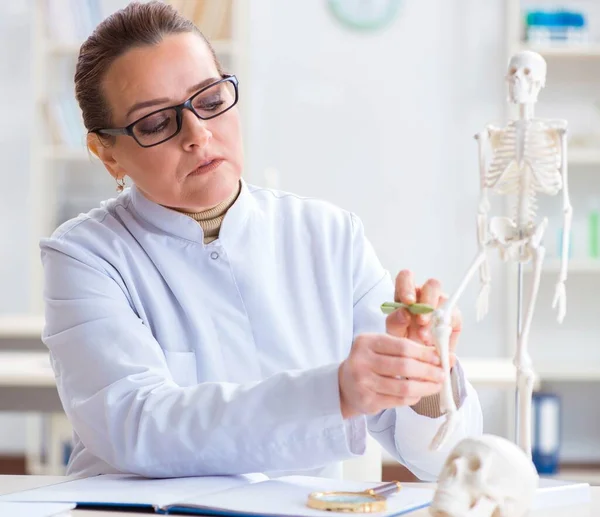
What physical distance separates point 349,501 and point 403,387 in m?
0.13

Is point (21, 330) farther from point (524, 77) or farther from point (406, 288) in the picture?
point (524, 77)

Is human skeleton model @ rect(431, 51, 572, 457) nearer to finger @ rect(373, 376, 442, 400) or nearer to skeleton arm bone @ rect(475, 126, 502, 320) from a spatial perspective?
skeleton arm bone @ rect(475, 126, 502, 320)

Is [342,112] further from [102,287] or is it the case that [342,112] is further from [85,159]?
[102,287]

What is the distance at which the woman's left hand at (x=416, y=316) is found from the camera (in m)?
1.10

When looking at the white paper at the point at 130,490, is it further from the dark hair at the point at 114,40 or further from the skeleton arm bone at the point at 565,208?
Answer: the dark hair at the point at 114,40

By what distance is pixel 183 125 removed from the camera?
1404 millimetres

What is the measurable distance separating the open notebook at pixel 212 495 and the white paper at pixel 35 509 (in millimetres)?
23

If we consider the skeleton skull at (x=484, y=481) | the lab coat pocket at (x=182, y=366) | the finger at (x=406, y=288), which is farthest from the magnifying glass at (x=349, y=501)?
the lab coat pocket at (x=182, y=366)

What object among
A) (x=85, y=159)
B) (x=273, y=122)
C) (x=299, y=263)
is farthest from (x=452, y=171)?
(x=299, y=263)

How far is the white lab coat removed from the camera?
118cm

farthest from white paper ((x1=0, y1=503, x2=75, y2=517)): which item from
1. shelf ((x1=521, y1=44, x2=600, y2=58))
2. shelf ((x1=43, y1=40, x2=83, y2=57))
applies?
shelf ((x1=521, y1=44, x2=600, y2=58))

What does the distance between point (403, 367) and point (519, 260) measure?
0.60 ft

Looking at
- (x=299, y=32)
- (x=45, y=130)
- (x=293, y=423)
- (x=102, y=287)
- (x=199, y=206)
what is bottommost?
(x=293, y=423)

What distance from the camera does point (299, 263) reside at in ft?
5.16
